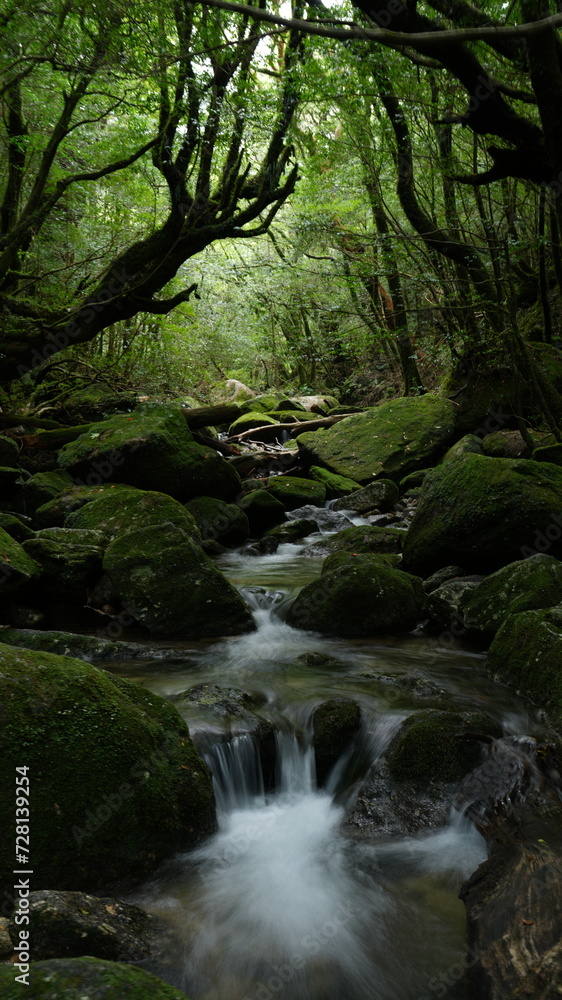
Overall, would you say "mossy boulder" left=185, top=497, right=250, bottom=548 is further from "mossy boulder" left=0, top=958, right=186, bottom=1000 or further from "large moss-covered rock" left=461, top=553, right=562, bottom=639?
"mossy boulder" left=0, top=958, right=186, bottom=1000

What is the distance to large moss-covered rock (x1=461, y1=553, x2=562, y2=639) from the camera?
15.9 feet

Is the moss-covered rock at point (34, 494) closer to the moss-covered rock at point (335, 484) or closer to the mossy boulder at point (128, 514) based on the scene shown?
the mossy boulder at point (128, 514)

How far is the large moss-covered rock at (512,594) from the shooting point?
4.85 meters

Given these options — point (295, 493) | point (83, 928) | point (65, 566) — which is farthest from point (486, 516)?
point (295, 493)

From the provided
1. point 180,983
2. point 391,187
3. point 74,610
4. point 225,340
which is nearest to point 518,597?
point 180,983

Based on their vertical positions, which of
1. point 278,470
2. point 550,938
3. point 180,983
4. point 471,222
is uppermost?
point 471,222

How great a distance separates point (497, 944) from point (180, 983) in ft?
4.11

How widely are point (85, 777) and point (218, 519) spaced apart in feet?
22.1

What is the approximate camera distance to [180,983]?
2299 mm

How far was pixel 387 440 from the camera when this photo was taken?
507 inches

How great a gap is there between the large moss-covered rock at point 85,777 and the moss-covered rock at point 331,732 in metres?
1.03

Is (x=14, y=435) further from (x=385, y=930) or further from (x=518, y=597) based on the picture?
(x=385, y=930)

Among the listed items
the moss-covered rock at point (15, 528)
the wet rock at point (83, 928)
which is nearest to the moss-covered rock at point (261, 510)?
the moss-covered rock at point (15, 528)

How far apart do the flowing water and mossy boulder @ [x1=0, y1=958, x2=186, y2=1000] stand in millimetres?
692
